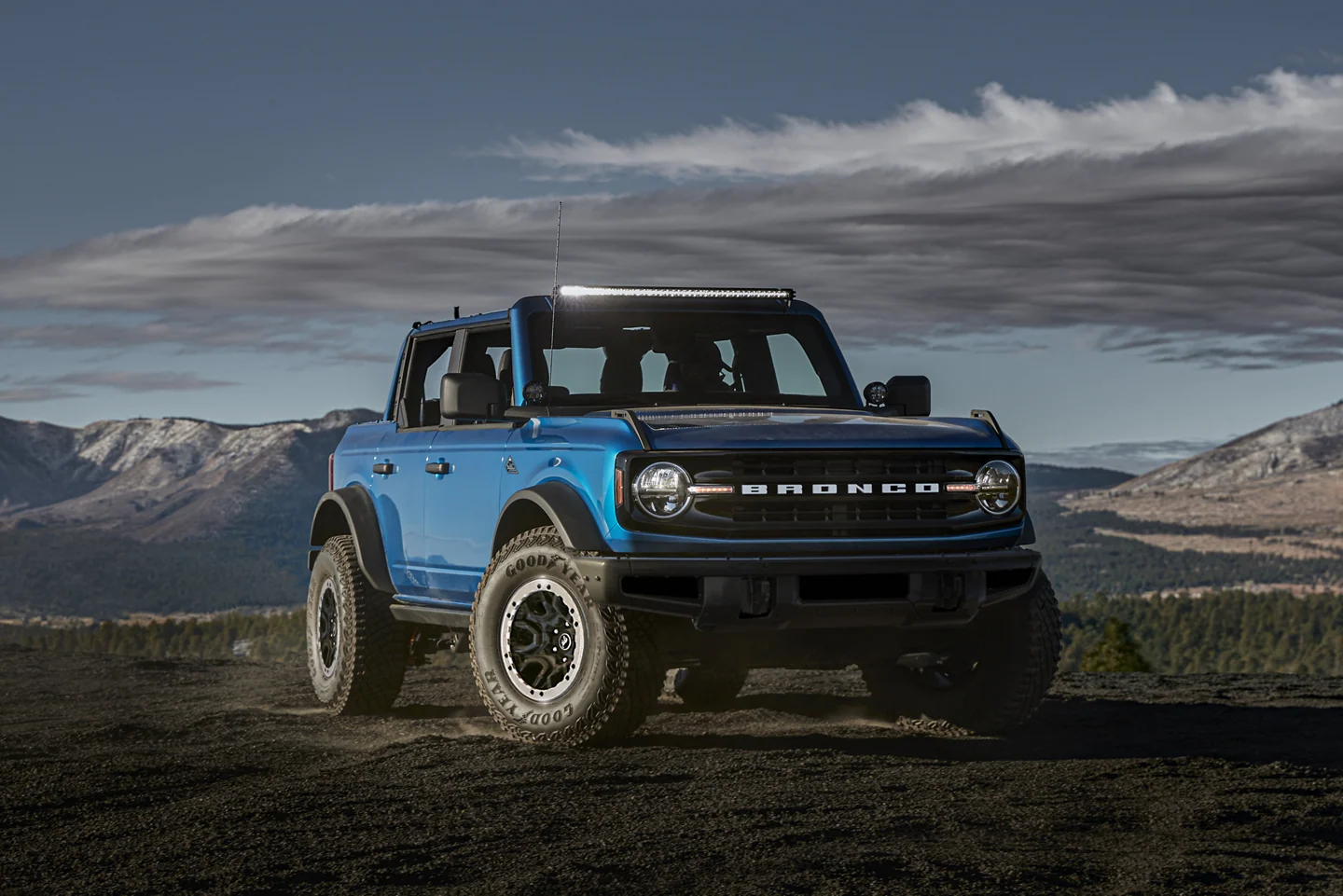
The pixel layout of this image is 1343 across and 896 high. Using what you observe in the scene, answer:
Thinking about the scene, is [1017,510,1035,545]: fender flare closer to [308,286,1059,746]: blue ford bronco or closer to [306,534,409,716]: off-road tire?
[308,286,1059,746]: blue ford bronco

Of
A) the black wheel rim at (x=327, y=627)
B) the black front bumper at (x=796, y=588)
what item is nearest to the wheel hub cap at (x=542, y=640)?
the black front bumper at (x=796, y=588)

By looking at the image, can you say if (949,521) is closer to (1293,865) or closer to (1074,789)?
(1074,789)

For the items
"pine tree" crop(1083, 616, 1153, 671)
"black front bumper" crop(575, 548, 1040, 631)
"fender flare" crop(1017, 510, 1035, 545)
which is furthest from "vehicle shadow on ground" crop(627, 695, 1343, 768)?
"pine tree" crop(1083, 616, 1153, 671)

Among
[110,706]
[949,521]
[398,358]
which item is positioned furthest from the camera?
[110,706]

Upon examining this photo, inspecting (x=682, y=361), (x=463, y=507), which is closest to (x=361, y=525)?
(x=463, y=507)

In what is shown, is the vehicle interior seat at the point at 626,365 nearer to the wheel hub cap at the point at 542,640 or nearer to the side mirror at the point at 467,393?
the side mirror at the point at 467,393

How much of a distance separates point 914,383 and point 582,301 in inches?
81.3

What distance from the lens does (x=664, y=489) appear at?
7.79m

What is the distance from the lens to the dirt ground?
543 centimetres

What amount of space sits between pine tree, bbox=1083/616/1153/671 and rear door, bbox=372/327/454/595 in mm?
61176

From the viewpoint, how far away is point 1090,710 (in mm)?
10828

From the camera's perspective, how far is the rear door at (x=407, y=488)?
A: 9.98m

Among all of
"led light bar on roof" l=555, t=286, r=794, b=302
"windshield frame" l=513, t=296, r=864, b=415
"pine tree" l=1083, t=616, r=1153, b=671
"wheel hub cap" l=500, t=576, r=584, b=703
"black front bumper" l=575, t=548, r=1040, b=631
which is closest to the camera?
"black front bumper" l=575, t=548, r=1040, b=631

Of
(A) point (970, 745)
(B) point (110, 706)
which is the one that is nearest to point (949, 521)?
(A) point (970, 745)
